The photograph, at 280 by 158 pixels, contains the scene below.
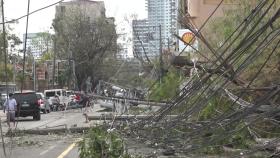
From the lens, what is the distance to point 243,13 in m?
19.8

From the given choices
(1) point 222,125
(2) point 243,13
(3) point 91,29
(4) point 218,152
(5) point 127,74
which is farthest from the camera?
(3) point 91,29

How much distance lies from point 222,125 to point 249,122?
37 centimetres

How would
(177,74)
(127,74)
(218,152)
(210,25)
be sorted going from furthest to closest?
(127,74)
(177,74)
(210,25)
(218,152)

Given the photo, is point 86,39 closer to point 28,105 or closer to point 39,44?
point 39,44

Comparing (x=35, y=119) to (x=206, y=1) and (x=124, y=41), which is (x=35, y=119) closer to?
(x=206, y=1)

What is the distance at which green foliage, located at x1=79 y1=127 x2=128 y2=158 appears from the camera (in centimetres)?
1289

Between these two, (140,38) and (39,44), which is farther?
(39,44)

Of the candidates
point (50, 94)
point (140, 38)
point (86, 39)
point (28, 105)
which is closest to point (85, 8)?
point (86, 39)

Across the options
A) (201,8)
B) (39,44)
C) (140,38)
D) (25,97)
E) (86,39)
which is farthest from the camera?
(39,44)

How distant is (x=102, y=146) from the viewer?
1319cm

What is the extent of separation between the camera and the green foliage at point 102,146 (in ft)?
42.3

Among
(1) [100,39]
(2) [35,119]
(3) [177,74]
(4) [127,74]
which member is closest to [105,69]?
(1) [100,39]

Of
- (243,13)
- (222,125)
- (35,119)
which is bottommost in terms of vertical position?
(35,119)

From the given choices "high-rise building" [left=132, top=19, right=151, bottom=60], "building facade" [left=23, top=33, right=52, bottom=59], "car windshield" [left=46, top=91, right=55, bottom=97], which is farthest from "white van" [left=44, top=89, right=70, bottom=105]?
"building facade" [left=23, top=33, right=52, bottom=59]
